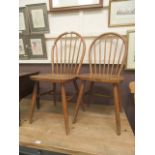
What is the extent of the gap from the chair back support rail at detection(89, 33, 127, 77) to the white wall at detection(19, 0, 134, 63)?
0.26 feet

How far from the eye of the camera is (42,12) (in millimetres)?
1848

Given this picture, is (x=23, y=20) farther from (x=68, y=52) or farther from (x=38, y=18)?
(x=68, y=52)

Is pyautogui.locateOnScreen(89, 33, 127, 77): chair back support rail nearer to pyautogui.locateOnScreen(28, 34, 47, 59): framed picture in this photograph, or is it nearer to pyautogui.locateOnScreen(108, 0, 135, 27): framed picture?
pyautogui.locateOnScreen(108, 0, 135, 27): framed picture

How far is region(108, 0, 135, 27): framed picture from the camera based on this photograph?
162cm

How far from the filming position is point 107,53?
1756mm

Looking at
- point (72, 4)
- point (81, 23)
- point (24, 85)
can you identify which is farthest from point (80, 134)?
point (72, 4)

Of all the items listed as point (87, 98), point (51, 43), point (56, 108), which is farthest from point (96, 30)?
point (56, 108)

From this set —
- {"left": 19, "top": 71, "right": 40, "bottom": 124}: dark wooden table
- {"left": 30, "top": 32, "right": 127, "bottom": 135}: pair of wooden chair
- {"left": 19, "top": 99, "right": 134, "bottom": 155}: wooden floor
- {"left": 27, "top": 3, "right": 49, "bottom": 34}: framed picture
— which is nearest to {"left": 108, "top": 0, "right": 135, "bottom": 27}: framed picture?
{"left": 30, "top": 32, "right": 127, "bottom": 135}: pair of wooden chair

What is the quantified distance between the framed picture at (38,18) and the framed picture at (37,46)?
8 centimetres

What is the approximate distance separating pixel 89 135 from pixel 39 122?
475mm

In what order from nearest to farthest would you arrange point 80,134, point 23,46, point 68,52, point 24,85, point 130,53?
point 80,134 → point 24,85 → point 130,53 → point 68,52 → point 23,46

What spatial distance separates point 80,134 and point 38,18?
136 cm

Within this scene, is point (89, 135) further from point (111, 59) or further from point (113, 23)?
point (113, 23)

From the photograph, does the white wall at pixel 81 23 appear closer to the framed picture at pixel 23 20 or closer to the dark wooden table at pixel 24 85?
the framed picture at pixel 23 20
